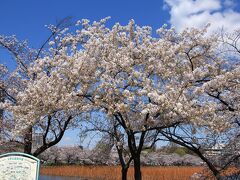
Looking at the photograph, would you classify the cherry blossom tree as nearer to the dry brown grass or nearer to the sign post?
the sign post

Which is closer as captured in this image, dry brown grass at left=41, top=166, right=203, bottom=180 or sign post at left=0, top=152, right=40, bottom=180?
sign post at left=0, top=152, right=40, bottom=180

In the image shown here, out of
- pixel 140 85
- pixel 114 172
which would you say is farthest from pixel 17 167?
pixel 114 172

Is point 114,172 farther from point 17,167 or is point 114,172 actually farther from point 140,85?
point 17,167

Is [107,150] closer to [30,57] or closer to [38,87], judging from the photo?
[30,57]

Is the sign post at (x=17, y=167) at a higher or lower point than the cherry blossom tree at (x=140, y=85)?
lower

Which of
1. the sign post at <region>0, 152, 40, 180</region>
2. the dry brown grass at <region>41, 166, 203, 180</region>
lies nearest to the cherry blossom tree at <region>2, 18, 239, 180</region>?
the sign post at <region>0, 152, 40, 180</region>

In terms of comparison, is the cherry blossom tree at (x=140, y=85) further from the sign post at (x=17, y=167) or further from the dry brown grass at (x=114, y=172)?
the dry brown grass at (x=114, y=172)

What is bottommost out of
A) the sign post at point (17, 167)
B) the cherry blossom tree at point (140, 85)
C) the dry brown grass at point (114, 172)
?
the sign post at point (17, 167)

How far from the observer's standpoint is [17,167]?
7.74 meters

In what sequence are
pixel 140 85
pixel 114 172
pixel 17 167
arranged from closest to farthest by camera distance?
1. pixel 17 167
2. pixel 140 85
3. pixel 114 172

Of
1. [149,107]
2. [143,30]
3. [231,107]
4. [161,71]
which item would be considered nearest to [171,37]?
[143,30]

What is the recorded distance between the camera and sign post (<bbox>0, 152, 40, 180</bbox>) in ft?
25.2

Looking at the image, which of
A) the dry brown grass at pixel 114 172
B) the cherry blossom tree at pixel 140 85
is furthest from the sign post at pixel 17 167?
the dry brown grass at pixel 114 172

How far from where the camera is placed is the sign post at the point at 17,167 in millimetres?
7684
